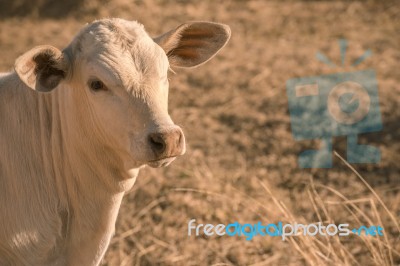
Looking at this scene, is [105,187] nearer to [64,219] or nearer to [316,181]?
[64,219]

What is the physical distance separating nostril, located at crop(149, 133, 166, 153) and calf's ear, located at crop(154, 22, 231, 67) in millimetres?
794

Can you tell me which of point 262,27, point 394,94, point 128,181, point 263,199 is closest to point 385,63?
point 394,94

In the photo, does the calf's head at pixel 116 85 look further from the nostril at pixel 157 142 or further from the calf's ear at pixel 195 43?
the calf's ear at pixel 195 43

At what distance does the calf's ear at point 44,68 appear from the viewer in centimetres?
323

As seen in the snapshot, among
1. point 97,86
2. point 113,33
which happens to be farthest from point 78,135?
point 113,33

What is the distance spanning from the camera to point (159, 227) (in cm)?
517

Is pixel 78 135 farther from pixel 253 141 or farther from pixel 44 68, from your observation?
pixel 253 141

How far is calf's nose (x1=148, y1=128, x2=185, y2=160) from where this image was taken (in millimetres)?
3006

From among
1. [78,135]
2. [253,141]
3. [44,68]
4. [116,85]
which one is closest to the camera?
[116,85]

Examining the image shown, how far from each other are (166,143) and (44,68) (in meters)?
0.76

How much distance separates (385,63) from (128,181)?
5589 millimetres

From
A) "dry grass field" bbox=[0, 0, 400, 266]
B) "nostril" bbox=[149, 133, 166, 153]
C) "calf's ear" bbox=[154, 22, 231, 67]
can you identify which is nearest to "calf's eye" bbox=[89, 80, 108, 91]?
"nostril" bbox=[149, 133, 166, 153]

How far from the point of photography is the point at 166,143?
3.00 meters

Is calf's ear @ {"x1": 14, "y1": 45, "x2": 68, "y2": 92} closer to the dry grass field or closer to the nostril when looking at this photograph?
the nostril
